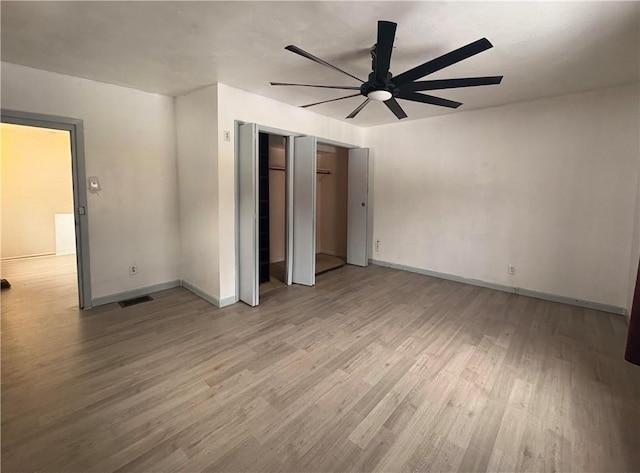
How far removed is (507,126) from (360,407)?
4.00 m

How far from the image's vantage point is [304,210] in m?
4.39

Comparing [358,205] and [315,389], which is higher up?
[358,205]

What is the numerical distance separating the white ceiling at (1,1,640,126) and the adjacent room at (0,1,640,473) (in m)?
0.02

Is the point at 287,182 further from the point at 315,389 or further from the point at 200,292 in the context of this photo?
the point at 315,389

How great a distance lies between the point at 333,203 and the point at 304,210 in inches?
83.6

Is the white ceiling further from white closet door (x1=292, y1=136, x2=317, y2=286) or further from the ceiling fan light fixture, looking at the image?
white closet door (x1=292, y1=136, x2=317, y2=286)

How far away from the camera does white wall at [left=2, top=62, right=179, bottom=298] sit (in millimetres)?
3250

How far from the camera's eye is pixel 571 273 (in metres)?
3.77

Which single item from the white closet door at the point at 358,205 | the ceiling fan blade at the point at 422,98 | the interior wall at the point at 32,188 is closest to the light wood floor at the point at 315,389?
the white closet door at the point at 358,205

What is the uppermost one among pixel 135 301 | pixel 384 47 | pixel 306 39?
pixel 306 39

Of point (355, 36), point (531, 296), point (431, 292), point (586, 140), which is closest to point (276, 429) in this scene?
point (355, 36)

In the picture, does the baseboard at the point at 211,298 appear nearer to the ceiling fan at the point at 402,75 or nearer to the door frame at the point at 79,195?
the door frame at the point at 79,195

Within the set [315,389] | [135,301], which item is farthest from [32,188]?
[315,389]

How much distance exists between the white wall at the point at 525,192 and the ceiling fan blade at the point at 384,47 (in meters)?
2.82
